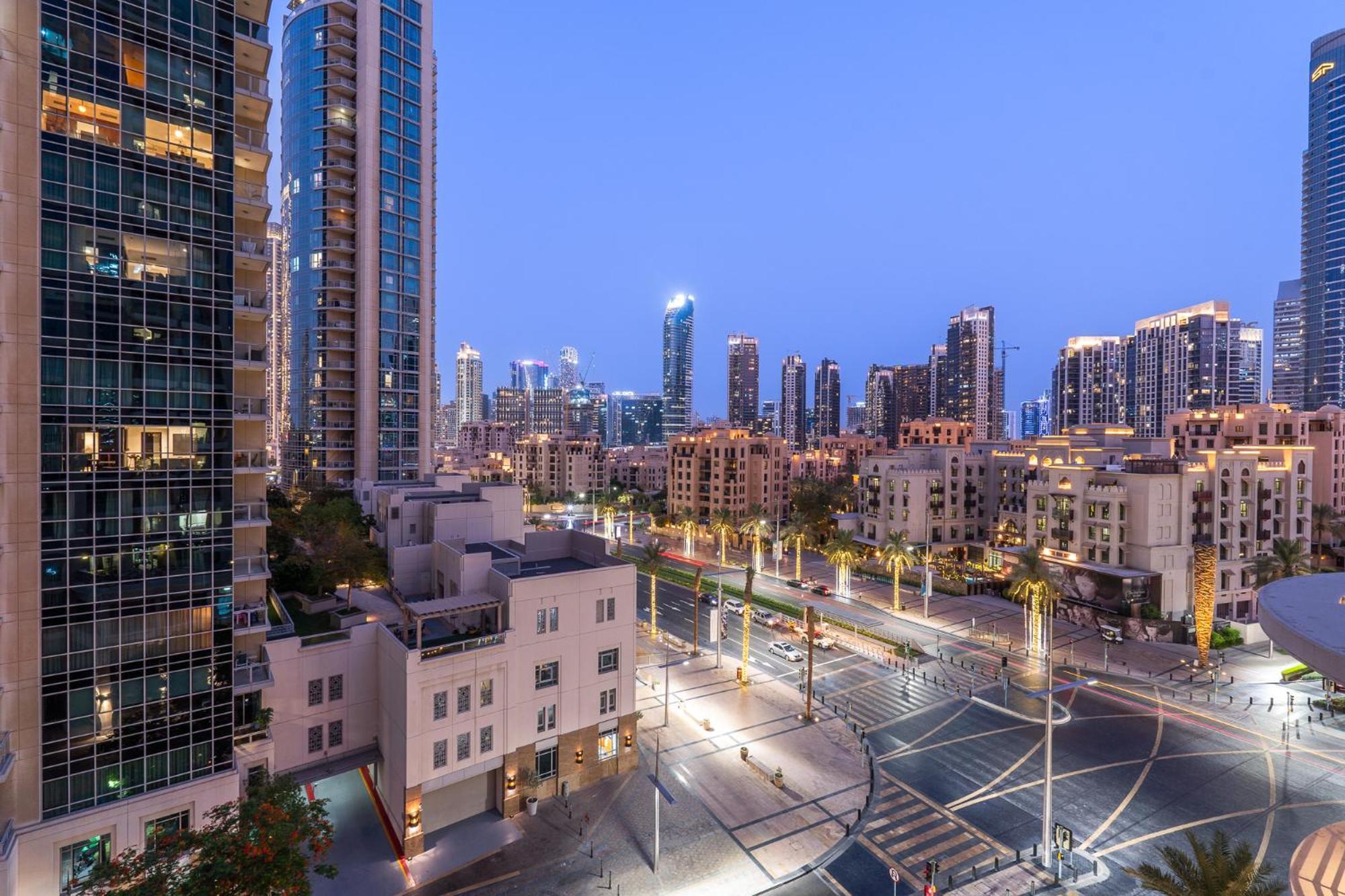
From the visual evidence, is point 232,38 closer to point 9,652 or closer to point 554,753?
point 9,652

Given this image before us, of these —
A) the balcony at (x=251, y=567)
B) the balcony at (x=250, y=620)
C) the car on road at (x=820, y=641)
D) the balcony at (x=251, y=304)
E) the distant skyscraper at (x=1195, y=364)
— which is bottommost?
the car on road at (x=820, y=641)

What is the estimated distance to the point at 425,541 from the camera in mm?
55281

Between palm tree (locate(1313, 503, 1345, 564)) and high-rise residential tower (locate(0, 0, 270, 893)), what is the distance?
119561 millimetres

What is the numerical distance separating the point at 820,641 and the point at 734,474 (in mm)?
63224

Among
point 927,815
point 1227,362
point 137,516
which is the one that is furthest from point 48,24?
point 1227,362

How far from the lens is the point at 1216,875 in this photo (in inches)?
812

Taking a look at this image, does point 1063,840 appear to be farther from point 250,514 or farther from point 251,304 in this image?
point 251,304

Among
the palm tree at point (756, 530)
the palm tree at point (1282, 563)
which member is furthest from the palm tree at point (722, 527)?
the palm tree at point (1282, 563)

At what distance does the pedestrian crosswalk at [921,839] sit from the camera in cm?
3038

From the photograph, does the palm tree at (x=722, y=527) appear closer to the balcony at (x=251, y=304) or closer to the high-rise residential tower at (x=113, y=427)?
the balcony at (x=251, y=304)

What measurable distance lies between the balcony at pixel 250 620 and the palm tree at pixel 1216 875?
41010 millimetres

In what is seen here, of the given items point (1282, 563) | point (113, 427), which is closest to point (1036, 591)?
point (1282, 563)

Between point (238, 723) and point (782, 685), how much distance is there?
3856cm

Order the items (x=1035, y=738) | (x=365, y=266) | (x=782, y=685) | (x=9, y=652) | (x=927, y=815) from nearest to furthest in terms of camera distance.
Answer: (x=9, y=652) → (x=927, y=815) → (x=1035, y=738) → (x=782, y=685) → (x=365, y=266)
